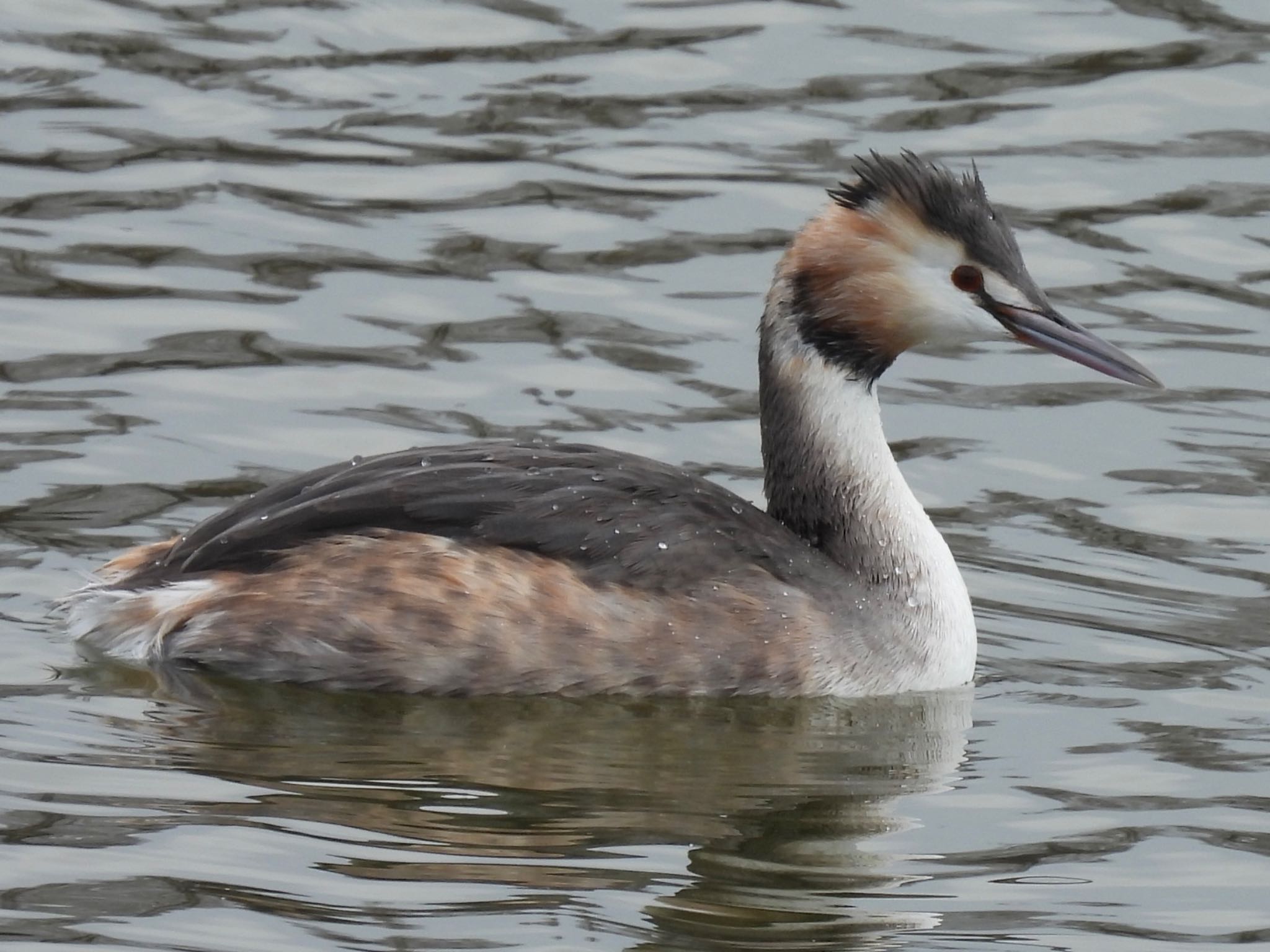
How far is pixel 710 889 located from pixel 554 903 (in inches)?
15.3

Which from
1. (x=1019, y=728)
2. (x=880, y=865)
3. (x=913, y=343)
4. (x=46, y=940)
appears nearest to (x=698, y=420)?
(x=913, y=343)

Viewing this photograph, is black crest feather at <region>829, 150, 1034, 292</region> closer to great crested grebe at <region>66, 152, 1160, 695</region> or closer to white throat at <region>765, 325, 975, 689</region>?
great crested grebe at <region>66, 152, 1160, 695</region>

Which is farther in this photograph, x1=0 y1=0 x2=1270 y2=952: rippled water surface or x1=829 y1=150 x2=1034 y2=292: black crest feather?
x1=829 y1=150 x2=1034 y2=292: black crest feather

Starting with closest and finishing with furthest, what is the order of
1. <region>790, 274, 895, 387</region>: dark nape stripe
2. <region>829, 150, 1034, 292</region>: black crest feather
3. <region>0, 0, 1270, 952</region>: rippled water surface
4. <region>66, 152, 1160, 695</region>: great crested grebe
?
1. <region>0, 0, 1270, 952</region>: rippled water surface
2. <region>66, 152, 1160, 695</region>: great crested grebe
3. <region>829, 150, 1034, 292</region>: black crest feather
4. <region>790, 274, 895, 387</region>: dark nape stripe

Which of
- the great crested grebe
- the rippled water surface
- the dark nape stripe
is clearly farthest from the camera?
the dark nape stripe

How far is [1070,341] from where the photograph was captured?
8102 mm

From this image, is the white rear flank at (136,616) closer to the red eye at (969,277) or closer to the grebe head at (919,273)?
the grebe head at (919,273)

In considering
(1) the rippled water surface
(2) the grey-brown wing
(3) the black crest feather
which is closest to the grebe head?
(3) the black crest feather

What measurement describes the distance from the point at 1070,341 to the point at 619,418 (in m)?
2.09

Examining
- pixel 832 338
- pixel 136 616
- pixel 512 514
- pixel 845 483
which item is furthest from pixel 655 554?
pixel 136 616

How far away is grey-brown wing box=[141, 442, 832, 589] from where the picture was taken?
25.3 feet

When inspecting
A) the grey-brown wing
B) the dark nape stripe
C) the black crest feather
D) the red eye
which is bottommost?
the grey-brown wing

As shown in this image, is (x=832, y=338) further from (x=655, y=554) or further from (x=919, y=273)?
(x=655, y=554)

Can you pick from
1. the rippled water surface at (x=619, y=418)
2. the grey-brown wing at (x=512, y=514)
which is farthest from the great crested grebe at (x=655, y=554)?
the rippled water surface at (x=619, y=418)
